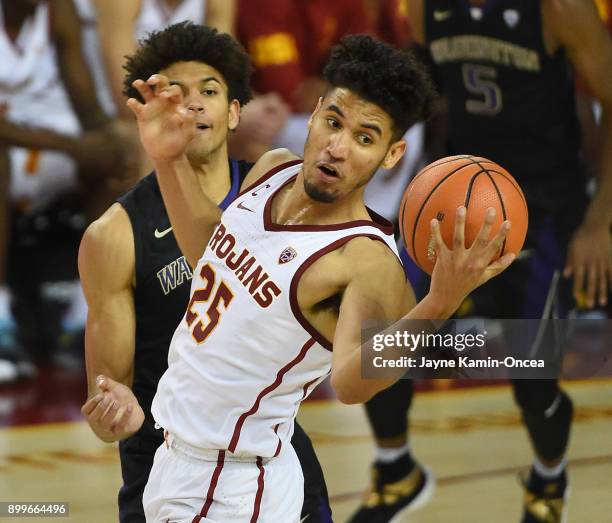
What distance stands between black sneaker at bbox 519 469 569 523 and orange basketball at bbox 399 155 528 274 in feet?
6.24

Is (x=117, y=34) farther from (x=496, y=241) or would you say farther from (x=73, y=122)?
(x=496, y=241)

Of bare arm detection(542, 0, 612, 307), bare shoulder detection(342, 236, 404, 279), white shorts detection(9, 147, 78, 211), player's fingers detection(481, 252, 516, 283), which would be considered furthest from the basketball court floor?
player's fingers detection(481, 252, 516, 283)

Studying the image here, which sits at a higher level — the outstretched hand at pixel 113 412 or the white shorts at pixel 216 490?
the outstretched hand at pixel 113 412

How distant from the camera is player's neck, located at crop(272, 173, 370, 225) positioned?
317 centimetres

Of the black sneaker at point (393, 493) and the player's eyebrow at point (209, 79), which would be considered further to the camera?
the black sneaker at point (393, 493)

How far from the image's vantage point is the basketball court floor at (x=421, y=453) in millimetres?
5141

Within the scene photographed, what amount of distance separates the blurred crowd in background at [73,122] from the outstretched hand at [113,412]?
12.9 feet

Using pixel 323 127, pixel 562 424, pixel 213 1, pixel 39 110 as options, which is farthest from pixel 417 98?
pixel 39 110

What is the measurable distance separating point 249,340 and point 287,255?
0.22 metres

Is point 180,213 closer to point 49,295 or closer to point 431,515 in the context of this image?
point 431,515

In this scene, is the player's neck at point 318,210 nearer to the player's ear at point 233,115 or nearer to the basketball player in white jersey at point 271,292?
the basketball player in white jersey at point 271,292

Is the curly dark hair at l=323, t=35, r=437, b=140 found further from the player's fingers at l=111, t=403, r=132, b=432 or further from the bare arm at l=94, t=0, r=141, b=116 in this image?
the bare arm at l=94, t=0, r=141, b=116

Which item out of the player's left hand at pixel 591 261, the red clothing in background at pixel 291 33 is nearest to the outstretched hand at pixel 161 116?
the player's left hand at pixel 591 261

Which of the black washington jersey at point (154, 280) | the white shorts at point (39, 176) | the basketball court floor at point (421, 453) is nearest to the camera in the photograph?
the black washington jersey at point (154, 280)
